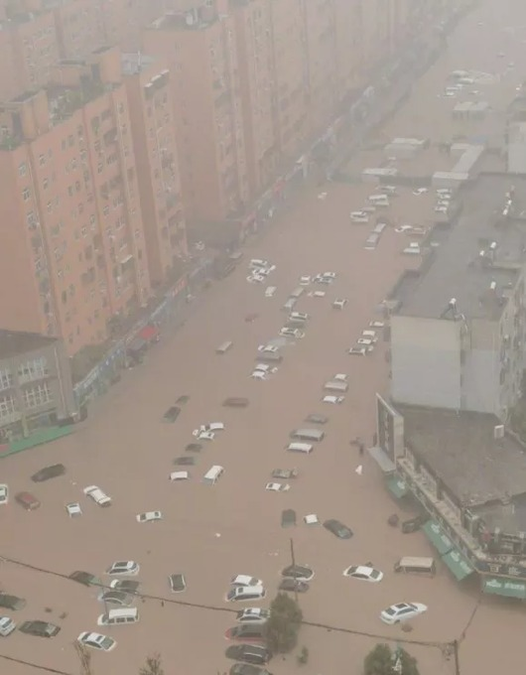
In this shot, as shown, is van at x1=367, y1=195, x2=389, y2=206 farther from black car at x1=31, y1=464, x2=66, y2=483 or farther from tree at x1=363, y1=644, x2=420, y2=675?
tree at x1=363, y1=644, x2=420, y2=675

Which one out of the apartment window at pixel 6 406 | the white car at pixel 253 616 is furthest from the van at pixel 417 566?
the apartment window at pixel 6 406

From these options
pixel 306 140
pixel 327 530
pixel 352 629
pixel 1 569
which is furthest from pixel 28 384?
pixel 306 140

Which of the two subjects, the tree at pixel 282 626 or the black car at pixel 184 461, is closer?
the tree at pixel 282 626

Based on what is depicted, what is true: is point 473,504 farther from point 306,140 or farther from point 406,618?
point 306,140

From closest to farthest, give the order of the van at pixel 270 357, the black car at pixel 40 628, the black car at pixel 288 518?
the black car at pixel 40 628 → the black car at pixel 288 518 → the van at pixel 270 357

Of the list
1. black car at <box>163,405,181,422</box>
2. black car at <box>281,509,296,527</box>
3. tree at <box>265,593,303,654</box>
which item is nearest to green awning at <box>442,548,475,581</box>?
Result: tree at <box>265,593,303,654</box>

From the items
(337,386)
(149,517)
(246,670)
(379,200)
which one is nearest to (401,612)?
(246,670)

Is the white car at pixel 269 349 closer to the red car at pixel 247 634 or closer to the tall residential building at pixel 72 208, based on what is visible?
the tall residential building at pixel 72 208
